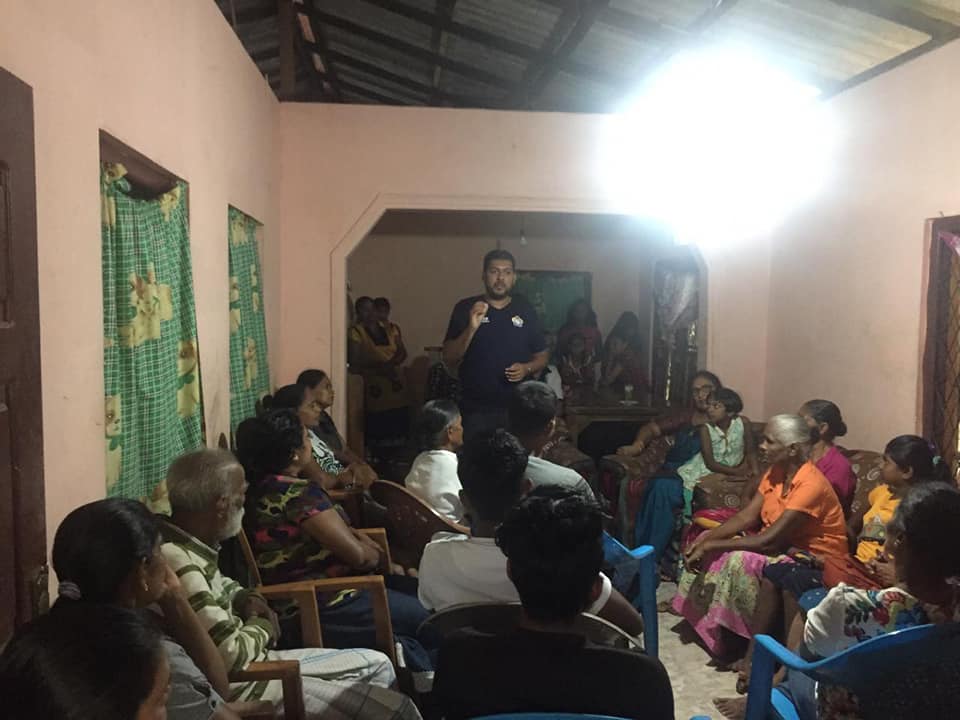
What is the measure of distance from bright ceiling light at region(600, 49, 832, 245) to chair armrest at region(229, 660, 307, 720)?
337cm

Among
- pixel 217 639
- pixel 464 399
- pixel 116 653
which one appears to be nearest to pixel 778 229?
pixel 464 399

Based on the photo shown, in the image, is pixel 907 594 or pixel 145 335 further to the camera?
pixel 145 335

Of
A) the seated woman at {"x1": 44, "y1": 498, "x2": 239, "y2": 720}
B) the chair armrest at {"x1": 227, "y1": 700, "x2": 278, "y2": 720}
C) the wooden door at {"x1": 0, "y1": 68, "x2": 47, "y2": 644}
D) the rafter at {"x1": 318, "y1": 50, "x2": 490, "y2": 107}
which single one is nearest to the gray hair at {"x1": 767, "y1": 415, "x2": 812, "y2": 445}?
the chair armrest at {"x1": 227, "y1": 700, "x2": 278, "y2": 720}

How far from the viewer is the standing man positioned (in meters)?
3.71

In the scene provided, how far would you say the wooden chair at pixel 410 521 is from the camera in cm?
264

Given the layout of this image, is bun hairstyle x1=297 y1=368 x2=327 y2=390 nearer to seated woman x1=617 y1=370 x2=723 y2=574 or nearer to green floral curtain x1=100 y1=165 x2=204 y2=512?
green floral curtain x1=100 y1=165 x2=204 y2=512

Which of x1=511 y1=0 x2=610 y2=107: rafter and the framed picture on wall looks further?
the framed picture on wall

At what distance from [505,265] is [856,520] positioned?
1894 millimetres

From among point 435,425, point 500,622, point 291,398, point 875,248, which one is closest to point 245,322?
point 291,398

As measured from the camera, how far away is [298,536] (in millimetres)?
2283

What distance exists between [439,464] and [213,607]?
1.21 metres

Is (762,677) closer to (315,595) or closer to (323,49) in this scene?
(315,595)

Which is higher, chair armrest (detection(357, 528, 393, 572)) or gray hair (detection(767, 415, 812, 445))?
gray hair (detection(767, 415, 812, 445))

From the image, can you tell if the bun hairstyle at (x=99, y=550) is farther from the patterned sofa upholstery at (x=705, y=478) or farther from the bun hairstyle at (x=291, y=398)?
the patterned sofa upholstery at (x=705, y=478)
